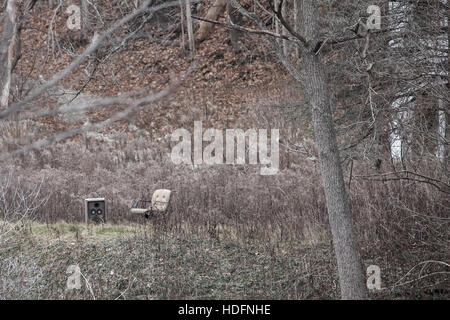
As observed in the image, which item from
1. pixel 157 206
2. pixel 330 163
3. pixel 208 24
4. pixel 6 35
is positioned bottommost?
pixel 157 206

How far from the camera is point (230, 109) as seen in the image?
1664 cm

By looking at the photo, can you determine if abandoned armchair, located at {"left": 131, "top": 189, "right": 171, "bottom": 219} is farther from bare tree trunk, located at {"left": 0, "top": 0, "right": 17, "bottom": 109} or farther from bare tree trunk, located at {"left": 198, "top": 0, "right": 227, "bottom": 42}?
bare tree trunk, located at {"left": 198, "top": 0, "right": 227, "bottom": 42}

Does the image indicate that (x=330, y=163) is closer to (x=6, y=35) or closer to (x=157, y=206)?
(x=6, y=35)

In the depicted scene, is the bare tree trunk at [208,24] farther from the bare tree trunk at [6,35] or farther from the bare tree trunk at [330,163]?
the bare tree trunk at [330,163]

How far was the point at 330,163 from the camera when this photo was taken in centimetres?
587

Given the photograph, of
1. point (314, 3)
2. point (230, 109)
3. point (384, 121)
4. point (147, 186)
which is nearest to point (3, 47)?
point (314, 3)

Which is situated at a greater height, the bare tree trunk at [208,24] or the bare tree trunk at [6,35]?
the bare tree trunk at [208,24]

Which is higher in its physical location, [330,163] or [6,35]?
[6,35]

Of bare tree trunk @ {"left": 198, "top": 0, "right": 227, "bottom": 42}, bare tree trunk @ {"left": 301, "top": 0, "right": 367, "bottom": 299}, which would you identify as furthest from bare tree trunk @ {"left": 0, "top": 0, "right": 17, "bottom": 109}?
bare tree trunk @ {"left": 198, "top": 0, "right": 227, "bottom": 42}

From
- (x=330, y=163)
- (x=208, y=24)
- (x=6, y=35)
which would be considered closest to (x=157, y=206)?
(x=330, y=163)

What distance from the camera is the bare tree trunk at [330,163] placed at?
19.3 feet

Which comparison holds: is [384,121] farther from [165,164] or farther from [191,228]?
[165,164]

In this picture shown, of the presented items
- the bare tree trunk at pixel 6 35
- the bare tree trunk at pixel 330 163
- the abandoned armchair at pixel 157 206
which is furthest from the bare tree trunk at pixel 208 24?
the bare tree trunk at pixel 330 163
